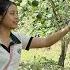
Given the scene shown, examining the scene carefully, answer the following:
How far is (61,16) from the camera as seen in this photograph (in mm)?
3428

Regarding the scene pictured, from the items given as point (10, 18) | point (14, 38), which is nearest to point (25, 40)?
point (14, 38)

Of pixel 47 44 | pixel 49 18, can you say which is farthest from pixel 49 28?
pixel 47 44

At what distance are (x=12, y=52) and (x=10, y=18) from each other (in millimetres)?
201

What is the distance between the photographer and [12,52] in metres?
1.83

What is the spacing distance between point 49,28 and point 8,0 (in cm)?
159

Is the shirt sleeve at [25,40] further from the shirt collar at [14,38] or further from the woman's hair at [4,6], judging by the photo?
the woman's hair at [4,6]

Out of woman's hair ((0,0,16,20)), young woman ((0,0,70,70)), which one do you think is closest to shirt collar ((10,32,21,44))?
young woman ((0,0,70,70))

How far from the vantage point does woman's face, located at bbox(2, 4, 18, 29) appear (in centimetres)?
182

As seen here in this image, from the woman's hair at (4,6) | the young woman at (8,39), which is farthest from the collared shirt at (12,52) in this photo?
the woman's hair at (4,6)

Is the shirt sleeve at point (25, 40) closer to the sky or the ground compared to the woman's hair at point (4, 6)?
closer to the ground

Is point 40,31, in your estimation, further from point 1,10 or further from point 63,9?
point 1,10

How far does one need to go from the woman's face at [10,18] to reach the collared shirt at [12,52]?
3.7 inches

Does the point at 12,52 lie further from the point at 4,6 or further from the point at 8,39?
the point at 4,6

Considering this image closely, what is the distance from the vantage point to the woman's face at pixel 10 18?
182 cm
